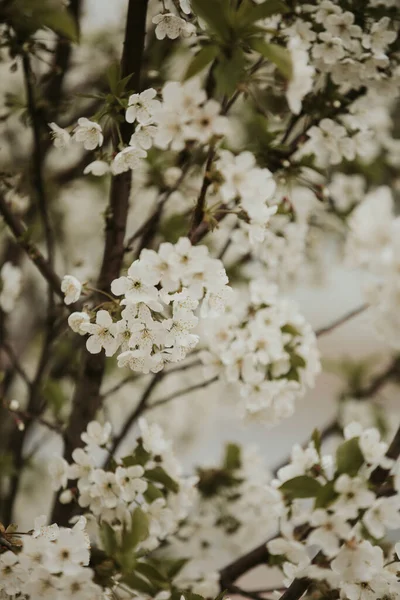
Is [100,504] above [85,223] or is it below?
above

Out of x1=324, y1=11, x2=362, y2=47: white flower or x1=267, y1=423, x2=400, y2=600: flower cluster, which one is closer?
x1=267, y1=423, x2=400, y2=600: flower cluster

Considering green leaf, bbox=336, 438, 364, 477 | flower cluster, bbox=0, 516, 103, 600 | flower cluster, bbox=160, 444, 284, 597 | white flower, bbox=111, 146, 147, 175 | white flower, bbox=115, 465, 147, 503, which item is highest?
white flower, bbox=111, 146, 147, 175

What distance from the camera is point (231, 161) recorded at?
50cm

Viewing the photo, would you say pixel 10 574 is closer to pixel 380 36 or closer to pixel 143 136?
pixel 143 136

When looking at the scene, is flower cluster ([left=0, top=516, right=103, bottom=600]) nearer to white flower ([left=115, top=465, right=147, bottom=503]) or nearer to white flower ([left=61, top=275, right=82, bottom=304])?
white flower ([left=115, top=465, right=147, bottom=503])

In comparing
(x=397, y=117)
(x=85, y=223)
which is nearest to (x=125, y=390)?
(x=85, y=223)

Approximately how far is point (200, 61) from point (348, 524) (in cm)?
42

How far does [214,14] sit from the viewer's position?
0.50m

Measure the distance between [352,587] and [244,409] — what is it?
11.6 inches

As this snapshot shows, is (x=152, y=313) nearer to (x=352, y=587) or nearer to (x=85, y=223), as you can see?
(x=352, y=587)

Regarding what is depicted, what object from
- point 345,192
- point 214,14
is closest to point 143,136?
point 214,14

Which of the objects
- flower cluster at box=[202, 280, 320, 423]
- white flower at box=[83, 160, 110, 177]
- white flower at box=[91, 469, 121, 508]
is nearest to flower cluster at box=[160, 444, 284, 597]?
flower cluster at box=[202, 280, 320, 423]

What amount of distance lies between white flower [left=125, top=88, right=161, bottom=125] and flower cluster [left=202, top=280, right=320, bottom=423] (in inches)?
13.4

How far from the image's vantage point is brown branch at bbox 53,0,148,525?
0.65 m
